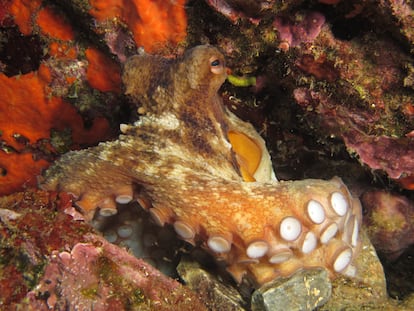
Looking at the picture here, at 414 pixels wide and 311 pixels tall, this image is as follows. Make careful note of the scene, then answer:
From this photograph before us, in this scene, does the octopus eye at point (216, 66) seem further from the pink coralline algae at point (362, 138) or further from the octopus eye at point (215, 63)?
the pink coralline algae at point (362, 138)

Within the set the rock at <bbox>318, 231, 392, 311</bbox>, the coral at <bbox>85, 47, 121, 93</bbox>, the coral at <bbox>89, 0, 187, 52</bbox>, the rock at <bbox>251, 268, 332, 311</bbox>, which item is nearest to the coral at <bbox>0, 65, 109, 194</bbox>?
the coral at <bbox>85, 47, 121, 93</bbox>

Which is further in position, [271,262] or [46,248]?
[271,262]

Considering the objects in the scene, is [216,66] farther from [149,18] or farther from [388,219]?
[388,219]

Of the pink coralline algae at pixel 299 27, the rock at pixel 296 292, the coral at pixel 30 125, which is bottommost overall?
the coral at pixel 30 125

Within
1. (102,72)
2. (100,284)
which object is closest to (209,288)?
(100,284)

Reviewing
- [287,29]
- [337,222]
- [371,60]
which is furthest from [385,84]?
[337,222]

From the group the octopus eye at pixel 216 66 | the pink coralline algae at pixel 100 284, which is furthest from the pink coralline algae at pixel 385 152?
the pink coralline algae at pixel 100 284

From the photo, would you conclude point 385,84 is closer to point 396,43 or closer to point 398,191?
point 396,43
